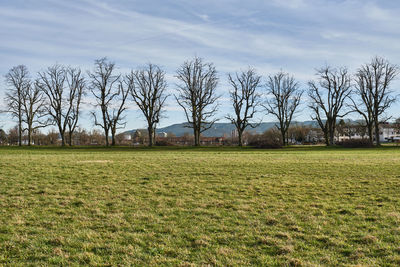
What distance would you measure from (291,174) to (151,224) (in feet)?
32.9

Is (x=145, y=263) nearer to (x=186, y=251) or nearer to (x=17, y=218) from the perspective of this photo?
(x=186, y=251)

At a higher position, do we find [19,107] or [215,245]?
[19,107]

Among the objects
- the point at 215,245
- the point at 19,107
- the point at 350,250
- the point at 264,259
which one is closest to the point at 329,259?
the point at 350,250

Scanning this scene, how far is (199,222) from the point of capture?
7.33 m

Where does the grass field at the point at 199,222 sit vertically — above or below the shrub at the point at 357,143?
below

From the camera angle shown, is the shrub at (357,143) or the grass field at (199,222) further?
the shrub at (357,143)

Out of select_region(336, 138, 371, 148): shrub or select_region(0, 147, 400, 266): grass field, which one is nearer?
select_region(0, 147, 400, 266): grass field

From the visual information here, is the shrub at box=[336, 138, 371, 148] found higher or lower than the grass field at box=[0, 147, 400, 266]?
higher

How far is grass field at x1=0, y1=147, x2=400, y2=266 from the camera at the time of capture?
5316 millimetres

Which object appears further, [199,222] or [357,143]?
[357,143]

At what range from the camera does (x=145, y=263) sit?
16.5 feet

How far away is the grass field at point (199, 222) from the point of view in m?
5.32

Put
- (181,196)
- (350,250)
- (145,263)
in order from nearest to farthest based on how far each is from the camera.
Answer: (145,263), (350,250), (181,196)

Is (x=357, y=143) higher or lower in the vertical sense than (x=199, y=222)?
higher
